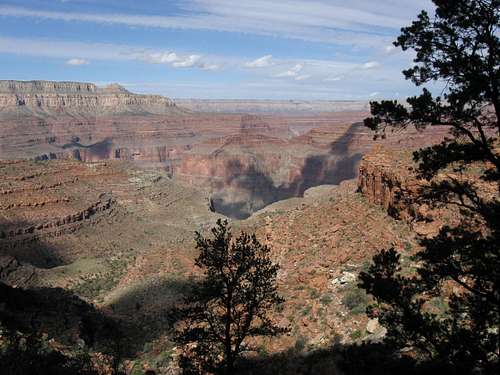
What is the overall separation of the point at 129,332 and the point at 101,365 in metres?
6.68

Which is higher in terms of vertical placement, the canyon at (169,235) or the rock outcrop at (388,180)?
the rock outcrop at (388,180)

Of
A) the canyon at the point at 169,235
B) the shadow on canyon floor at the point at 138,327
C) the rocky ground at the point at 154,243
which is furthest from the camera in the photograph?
the canyon at the point at 169,235

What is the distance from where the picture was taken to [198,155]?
6161 inches

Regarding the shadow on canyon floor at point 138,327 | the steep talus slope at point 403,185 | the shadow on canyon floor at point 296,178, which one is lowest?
the shadow on canyon floor at point 296,178

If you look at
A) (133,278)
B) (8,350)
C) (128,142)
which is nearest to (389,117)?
(8,350)

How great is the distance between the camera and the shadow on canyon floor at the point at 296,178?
→ 127750 millimetres

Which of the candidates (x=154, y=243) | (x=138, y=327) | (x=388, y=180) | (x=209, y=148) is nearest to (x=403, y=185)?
(x=388, y=180)

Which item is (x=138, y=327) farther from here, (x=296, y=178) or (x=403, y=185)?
(x=296, y=178)

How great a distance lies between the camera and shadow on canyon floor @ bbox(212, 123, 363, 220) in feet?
419

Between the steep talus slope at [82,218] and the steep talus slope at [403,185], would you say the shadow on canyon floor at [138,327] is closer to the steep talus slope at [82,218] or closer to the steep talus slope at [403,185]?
the steep talus slope at [403,185]

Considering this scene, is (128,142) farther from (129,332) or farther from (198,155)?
(129,332)

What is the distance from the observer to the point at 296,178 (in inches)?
5487

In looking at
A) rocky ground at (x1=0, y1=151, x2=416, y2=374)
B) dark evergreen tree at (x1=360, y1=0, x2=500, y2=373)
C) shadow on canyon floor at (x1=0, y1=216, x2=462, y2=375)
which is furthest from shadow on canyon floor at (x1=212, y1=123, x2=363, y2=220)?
dark evergreen tree at (x1=360, y1=0, x2=500, y2=373)

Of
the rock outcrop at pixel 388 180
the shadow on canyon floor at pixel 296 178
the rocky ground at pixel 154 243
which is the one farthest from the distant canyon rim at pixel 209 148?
the rock outcrop at pixel 388 180
